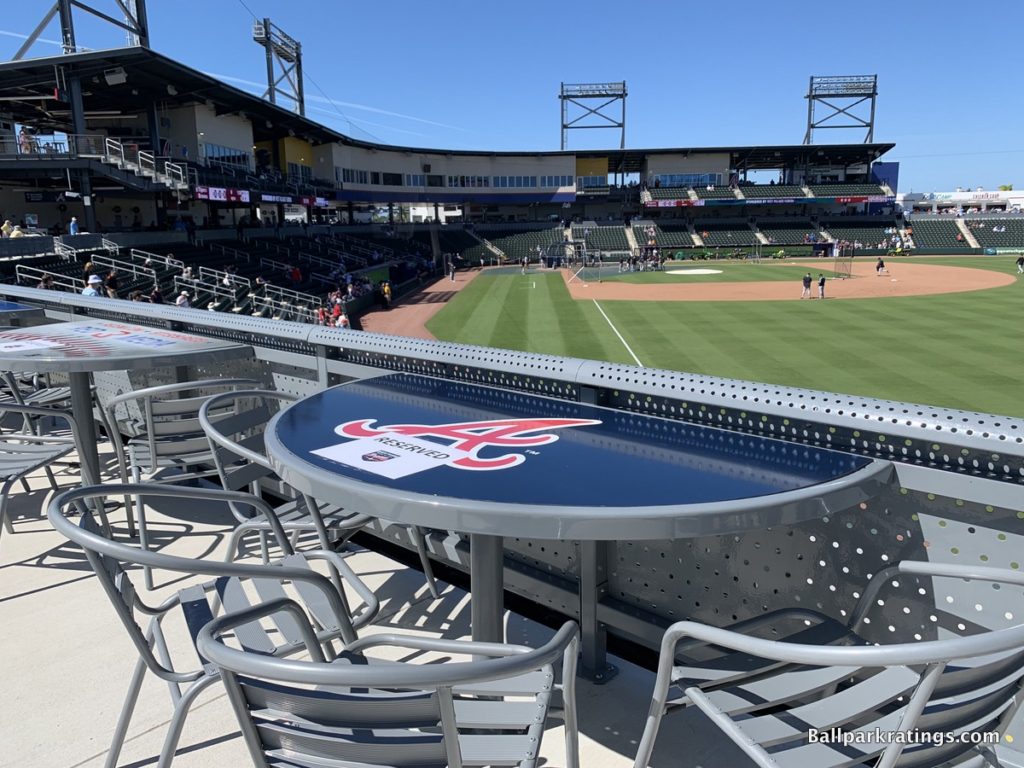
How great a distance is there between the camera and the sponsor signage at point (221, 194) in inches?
1180

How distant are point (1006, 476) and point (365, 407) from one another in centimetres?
255

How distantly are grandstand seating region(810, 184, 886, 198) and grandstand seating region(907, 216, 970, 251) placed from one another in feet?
15.2

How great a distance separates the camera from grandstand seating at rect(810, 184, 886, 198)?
6862 centimetres

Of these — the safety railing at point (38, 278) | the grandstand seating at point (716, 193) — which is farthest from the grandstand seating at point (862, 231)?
the safety railing at point (38, 278)

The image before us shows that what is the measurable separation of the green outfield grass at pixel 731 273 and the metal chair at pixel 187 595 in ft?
129

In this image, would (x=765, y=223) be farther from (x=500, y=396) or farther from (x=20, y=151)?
(x=500, y=396)

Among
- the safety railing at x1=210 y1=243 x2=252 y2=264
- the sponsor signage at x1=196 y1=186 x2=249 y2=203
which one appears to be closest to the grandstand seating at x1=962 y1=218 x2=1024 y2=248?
the sponsor signage at x1=196 y1=186 x2=249 y2=203

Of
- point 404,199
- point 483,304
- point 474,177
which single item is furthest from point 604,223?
point 483,304

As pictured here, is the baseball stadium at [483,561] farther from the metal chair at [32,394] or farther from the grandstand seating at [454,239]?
the grandstand seating at [454,239]

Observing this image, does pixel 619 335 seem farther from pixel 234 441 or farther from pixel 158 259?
pixel 234 441

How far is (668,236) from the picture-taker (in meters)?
67.1

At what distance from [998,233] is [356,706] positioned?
257 feet

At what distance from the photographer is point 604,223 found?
238 feet

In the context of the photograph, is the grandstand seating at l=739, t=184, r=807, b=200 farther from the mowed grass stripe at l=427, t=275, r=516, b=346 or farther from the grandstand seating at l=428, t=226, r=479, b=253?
the mowed grass stripe at l=427, t=275, r=516, b=346
